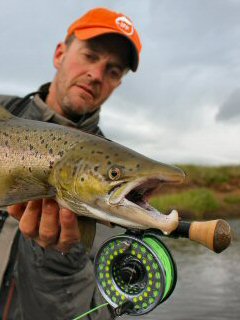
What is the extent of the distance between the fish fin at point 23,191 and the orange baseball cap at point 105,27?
185 cm

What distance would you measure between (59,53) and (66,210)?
224 cm

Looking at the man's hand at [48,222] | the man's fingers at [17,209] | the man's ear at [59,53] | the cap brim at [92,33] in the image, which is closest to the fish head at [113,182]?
the man's hand at [48,222]

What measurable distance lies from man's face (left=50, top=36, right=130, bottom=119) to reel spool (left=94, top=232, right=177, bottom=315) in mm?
1451

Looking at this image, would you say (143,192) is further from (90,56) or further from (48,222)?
(90,56)

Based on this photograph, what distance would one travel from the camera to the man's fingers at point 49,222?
2477 mm

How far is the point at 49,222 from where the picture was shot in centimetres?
254

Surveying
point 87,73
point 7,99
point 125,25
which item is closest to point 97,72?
point 87,73

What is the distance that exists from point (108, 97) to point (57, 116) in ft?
1.85

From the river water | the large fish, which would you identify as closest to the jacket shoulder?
the large fish

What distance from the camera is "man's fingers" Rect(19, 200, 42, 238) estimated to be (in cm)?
251

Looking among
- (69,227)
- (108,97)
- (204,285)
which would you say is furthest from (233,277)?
(69,227)

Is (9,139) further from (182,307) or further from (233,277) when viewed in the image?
(233,277)

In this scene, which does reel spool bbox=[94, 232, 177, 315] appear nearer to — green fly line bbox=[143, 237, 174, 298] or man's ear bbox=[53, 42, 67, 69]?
green fly line bbox=[143, 237, 174, 298]

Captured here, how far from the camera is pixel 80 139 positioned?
251cm
